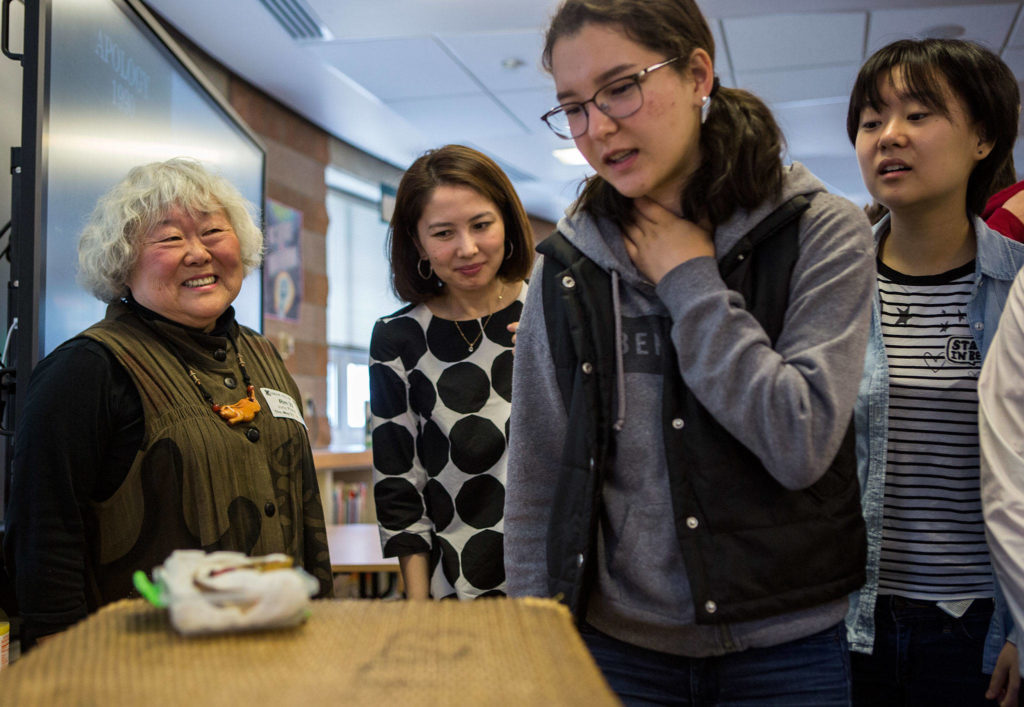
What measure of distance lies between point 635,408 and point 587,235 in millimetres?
237

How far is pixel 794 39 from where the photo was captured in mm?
4426

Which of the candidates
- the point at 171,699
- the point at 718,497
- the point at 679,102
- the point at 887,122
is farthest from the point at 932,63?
the point at 171,699

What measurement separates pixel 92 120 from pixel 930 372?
78.3 inches

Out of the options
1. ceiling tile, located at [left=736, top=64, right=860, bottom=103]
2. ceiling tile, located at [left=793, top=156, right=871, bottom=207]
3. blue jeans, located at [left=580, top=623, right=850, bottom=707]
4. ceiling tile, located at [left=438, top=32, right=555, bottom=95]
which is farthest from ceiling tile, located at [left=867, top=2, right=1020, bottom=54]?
blue jeans, located at [left=580, top=623, right=850, bottom=707]

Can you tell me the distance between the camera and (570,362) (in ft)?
3.65

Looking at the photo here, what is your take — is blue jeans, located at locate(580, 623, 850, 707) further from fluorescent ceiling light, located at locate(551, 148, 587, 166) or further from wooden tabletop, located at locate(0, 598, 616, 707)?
fluorescent ceiling light, located at locate(551, 148, 587, 166)

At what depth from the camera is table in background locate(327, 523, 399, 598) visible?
2654 mm

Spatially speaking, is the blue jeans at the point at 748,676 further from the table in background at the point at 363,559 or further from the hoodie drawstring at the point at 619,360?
the table in background at the point at 363,559

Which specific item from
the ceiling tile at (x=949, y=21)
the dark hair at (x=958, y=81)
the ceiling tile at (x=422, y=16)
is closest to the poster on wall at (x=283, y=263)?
the ceiling tile at (x=422, y=16)

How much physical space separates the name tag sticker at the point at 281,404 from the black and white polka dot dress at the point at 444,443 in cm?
21

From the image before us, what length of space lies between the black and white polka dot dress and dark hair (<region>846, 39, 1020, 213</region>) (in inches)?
31.0

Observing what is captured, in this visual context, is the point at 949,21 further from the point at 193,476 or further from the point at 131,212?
the point at 193,476

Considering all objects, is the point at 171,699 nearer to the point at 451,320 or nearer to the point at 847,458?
the point at 847,458

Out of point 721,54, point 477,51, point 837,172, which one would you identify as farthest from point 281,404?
point 837,172
